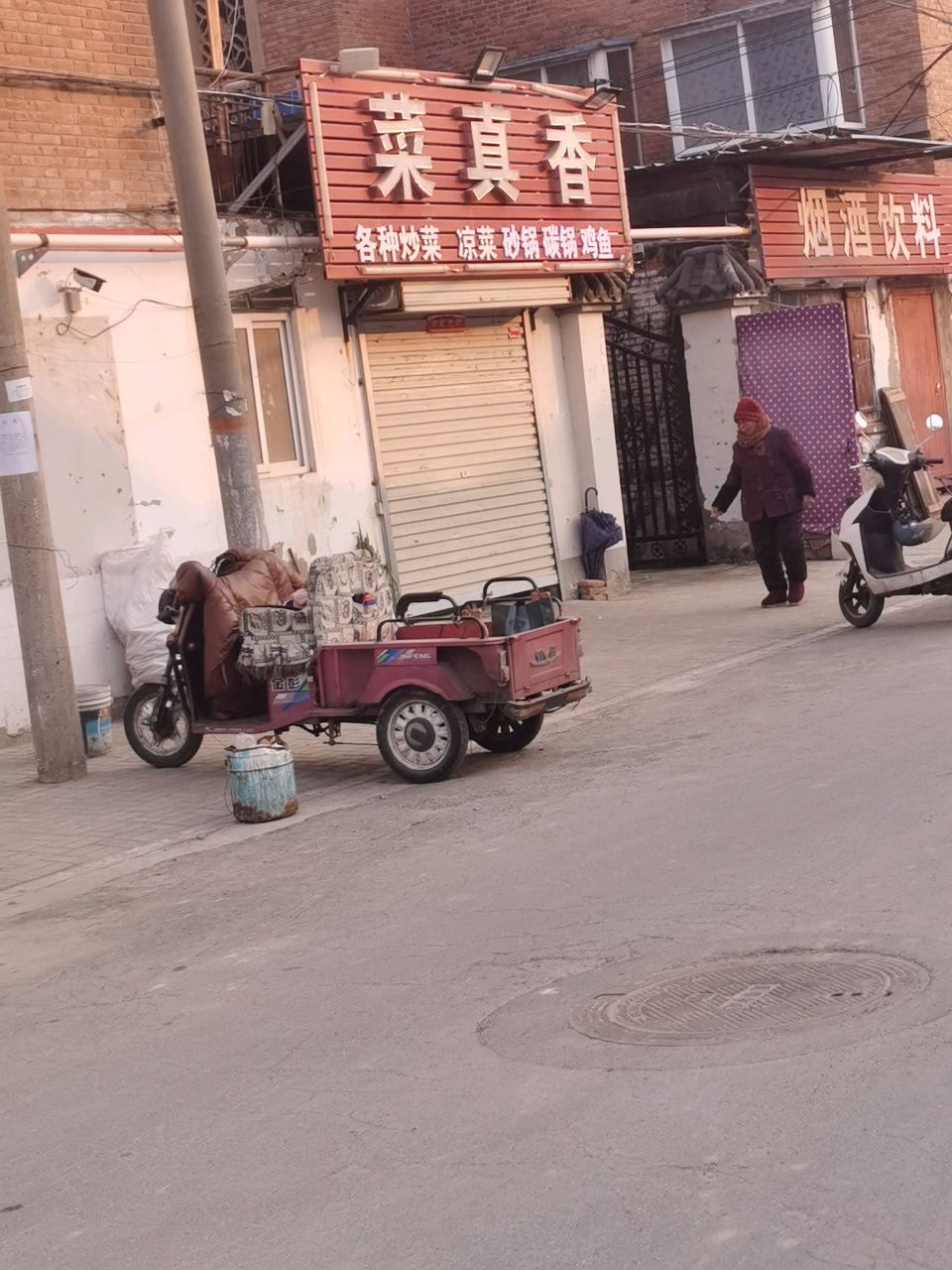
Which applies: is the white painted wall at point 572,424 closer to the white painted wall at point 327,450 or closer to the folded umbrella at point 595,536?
the folded umbrella at point 595,536

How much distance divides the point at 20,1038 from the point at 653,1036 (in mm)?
2490

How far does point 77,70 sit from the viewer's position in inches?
535

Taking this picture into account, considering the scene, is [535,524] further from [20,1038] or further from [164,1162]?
[164,1162]

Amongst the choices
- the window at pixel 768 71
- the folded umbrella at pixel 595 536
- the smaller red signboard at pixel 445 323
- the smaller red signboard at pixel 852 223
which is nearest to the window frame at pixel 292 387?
the smaller red signboard at pixel 445 323

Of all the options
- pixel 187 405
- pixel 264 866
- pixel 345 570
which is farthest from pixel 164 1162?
pixel 187 405

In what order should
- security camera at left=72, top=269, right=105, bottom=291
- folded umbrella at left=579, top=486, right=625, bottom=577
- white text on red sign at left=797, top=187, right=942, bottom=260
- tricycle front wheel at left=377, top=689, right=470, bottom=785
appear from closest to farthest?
tricycle front wheel at left=377, top=689, right=470, bottom=785
security camera at left=72, top=269, right=105, bottom=291
folded umbrella at left=579, top=486, right=625, bottom=577
white text on red sign at left=797, top=187, right=942, bottom=260

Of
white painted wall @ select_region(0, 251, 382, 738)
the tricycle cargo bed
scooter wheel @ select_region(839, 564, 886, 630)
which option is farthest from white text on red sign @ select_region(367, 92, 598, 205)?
the tricycle cargo bed

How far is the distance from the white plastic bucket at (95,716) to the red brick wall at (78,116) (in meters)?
3.79

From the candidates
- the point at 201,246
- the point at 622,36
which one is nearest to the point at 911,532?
the point at 201,246

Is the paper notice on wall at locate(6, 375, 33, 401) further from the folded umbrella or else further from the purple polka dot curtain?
the purple polka dot curtain

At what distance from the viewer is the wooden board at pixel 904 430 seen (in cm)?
2295

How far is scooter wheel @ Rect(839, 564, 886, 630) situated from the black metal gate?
21.9 feet

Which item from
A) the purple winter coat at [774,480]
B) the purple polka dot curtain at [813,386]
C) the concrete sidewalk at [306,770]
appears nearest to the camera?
the concrete sidewalk at [306,770]

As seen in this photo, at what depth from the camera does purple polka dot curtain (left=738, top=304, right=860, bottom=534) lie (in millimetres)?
19516
